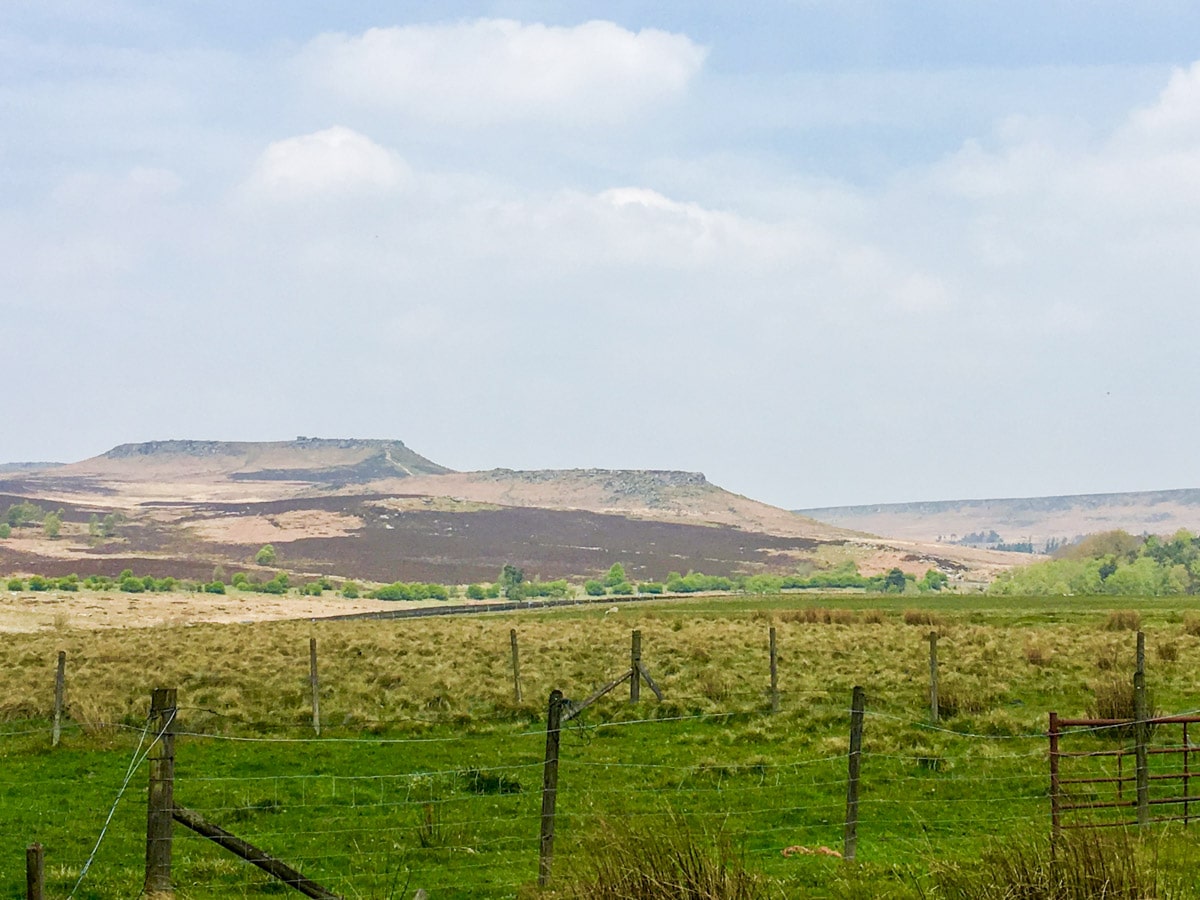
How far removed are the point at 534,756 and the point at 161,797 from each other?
12367mm

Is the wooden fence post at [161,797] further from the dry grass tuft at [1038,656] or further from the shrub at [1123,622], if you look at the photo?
the shrub at [1123,622]

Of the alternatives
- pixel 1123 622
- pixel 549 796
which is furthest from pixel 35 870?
pixel 1123 622

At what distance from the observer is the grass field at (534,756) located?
41.0 ft

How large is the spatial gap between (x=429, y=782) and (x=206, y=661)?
67.7 ft

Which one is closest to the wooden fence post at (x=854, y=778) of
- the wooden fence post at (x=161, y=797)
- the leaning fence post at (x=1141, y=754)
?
the leaning fence post at (x=1141, y=754)

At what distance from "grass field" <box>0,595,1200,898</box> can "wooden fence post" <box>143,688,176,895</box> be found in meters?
1.56

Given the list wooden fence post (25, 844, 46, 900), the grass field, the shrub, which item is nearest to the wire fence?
the grass field

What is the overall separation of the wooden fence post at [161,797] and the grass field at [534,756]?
1.56 meters

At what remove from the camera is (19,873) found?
512 inches

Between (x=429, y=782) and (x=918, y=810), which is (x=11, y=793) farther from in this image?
(x=918, y=810)

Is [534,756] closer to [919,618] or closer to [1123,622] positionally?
[1123,622]

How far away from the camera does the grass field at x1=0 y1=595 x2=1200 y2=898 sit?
1249 cm

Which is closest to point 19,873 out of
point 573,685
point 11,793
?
point 11,793

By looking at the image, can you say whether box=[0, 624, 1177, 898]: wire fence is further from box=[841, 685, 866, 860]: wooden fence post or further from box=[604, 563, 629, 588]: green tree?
box=[604, 563, 629, 588]: green tree
